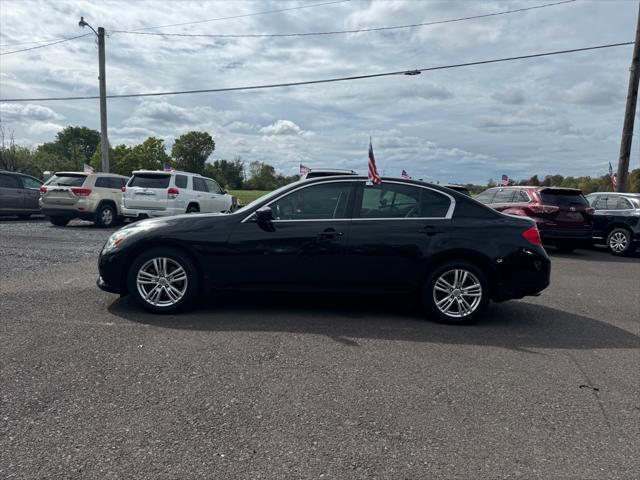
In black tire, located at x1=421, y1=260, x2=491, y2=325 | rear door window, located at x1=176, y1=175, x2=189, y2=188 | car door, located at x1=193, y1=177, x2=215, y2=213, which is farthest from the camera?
car door, located at x1=193, y1=177, x2=215, y2=213

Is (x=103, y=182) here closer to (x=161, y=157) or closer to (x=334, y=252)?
(x=334, y=252)

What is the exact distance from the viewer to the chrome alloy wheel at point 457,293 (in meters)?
5.37

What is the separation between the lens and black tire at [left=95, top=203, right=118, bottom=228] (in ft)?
49.3

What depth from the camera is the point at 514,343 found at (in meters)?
4.81

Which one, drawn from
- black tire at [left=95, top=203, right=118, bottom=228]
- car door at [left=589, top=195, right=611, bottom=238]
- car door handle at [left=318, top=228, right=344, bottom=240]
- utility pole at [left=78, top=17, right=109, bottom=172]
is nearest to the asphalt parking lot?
car door handle at [left=318, top=228, right=344, bottom=240]

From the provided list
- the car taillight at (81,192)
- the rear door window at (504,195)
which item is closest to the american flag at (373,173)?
the rear door window at (504,195)

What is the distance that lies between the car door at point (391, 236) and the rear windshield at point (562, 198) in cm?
791

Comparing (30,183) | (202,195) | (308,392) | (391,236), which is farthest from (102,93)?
(308,392)

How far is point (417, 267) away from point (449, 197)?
36.5 inches

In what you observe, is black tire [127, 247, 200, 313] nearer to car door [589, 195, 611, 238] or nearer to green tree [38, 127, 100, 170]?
car door [589, 195, 611, 238]

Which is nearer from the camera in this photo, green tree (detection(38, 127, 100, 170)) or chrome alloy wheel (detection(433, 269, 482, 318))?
chrome alloy wheel (detection(433, 269, 482, 318))

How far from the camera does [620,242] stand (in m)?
12.6

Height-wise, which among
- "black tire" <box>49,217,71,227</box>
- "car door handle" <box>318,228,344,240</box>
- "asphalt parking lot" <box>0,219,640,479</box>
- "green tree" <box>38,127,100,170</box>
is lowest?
"asphalt parking lot" <box>0,219,640,479</box>

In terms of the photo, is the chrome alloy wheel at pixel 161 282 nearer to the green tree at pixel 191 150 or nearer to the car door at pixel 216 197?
the car door at pixel 216 197
